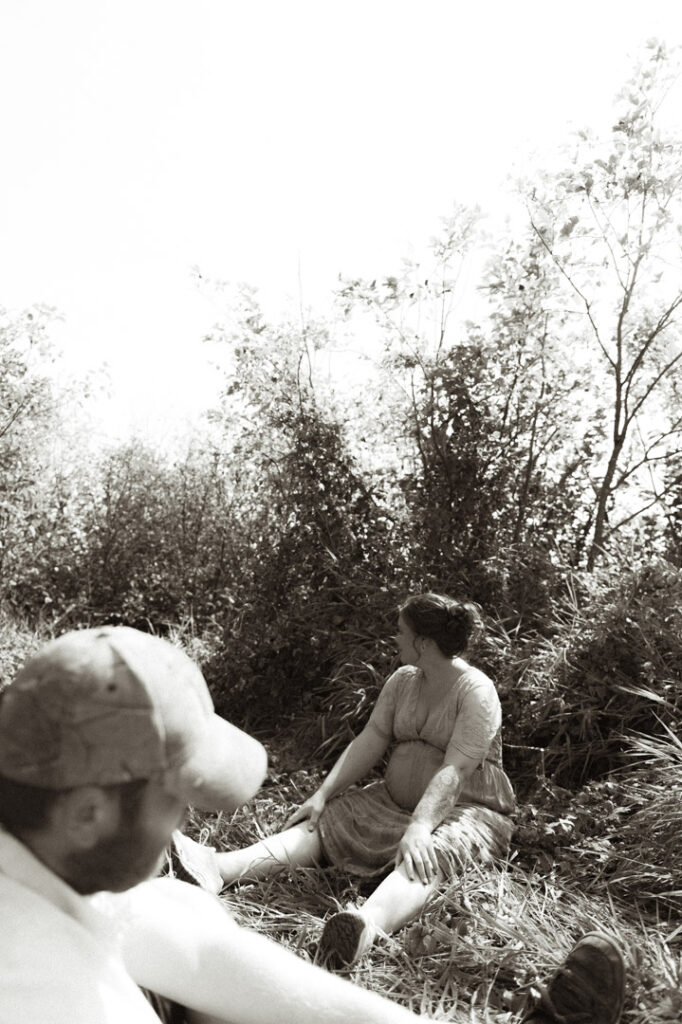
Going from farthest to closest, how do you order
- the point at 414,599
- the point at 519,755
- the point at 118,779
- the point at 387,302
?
1. the point at 387,302
2. the point at 519,755
3. the point at 414,599
4. the point at 118,779

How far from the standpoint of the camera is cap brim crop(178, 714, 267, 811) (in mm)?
1173

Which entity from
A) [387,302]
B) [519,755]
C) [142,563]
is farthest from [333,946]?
[142,563]

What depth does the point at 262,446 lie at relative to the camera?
24.1 ft

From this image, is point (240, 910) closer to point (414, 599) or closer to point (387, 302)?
point (414, 599)

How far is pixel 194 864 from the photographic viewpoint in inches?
138

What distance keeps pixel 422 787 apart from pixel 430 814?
407 millimetres

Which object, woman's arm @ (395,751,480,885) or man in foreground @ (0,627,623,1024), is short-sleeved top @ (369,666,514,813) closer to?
woman's arm @ (395,751,480,885)

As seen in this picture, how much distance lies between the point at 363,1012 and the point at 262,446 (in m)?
6.00

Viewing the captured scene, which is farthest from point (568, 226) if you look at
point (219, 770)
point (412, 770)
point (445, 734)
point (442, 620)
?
point (219, 770)

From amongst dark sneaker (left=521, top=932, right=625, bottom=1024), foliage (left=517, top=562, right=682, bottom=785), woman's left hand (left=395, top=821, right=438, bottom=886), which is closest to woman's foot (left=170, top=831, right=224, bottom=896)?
woman's left hand (left=395, top=821, right=438, bottom=886)

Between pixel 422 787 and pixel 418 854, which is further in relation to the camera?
pixel 422 787

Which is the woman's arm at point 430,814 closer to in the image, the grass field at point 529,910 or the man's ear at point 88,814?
the grass field at point 529,910

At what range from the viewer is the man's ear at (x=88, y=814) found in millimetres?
1091

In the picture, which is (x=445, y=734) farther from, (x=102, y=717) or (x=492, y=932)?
(x=102, y=717)
